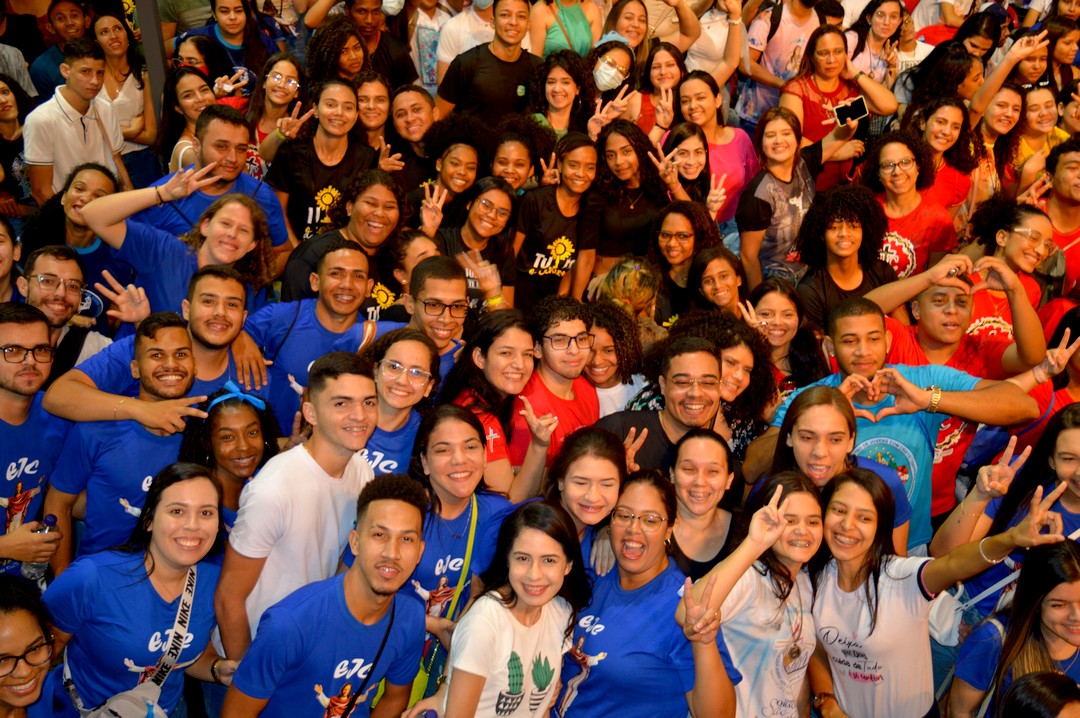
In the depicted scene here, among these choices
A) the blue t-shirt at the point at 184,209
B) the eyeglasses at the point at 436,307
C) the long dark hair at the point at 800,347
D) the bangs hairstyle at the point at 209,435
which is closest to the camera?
the bangs hairstyle at the point at 209,435

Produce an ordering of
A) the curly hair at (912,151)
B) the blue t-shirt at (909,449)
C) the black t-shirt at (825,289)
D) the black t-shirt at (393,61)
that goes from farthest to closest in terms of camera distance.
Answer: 1. the black t-shirt at (393,61)
2. the curly hair at (912,151)
3. the black t-shirt at (825,289)
4. the blue t-shirt at (909,449)

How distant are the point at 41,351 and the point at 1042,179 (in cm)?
612

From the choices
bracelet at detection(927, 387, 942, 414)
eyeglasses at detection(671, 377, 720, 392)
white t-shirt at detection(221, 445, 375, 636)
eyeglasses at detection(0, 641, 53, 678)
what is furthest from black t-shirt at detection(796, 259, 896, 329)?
eyeglasses at detection(0, 641, 53, 678)

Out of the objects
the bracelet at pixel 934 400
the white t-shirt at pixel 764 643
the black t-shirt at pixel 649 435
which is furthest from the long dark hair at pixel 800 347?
the white t-shirt at pixel 764 643

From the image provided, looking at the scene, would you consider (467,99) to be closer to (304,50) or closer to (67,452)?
(304,50)

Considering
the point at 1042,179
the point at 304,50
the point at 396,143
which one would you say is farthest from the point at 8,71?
the point at 1042,179

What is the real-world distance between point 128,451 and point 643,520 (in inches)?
85.6

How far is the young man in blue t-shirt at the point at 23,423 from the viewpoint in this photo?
4.53 meters

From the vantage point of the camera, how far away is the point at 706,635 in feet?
12.2

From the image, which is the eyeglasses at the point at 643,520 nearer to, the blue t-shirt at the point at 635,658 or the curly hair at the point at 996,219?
the blue t-shirt at the point at 635,658

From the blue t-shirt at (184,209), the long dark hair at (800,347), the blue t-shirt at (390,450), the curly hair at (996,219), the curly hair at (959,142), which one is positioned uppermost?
the curly hair at (959,142)

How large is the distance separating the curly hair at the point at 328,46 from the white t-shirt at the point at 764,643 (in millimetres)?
4578

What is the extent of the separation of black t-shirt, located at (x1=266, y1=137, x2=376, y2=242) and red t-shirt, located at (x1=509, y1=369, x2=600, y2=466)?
6.80 feet

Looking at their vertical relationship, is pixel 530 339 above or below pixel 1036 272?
below
